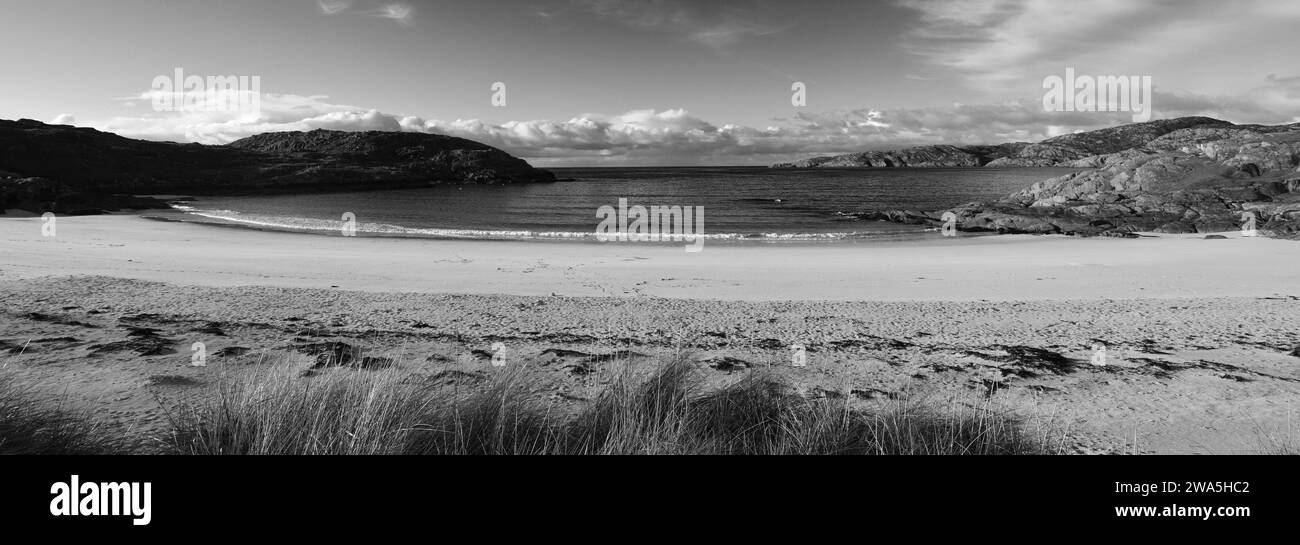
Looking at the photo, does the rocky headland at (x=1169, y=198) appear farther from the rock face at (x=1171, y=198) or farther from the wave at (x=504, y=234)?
the wave at (x=504, y=234)

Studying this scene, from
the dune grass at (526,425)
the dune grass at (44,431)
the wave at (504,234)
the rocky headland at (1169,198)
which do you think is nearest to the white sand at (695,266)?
Answer: the wave at (504,234)

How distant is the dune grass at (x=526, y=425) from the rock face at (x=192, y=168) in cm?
4060

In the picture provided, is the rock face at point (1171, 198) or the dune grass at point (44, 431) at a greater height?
the rock face at point (1171, 198)

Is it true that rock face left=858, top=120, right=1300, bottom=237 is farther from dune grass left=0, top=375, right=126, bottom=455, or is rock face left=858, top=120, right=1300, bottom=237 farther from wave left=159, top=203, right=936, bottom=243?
dune grass left=0, top=375, right=126, bottom=455

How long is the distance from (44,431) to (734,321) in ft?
27.9

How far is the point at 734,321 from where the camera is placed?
416 inches

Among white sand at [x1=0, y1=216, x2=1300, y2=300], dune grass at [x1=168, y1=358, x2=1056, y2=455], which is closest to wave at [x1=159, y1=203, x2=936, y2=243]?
white sand at [x1=0, y1=216, x2=1300, y2=300]

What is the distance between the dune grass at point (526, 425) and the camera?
131 inches

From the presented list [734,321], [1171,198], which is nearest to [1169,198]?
[1171,198]

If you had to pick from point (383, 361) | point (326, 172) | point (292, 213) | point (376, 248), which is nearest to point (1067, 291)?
point (383, 361)

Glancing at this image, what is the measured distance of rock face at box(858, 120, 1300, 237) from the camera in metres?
27.2

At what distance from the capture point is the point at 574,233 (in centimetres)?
2952
